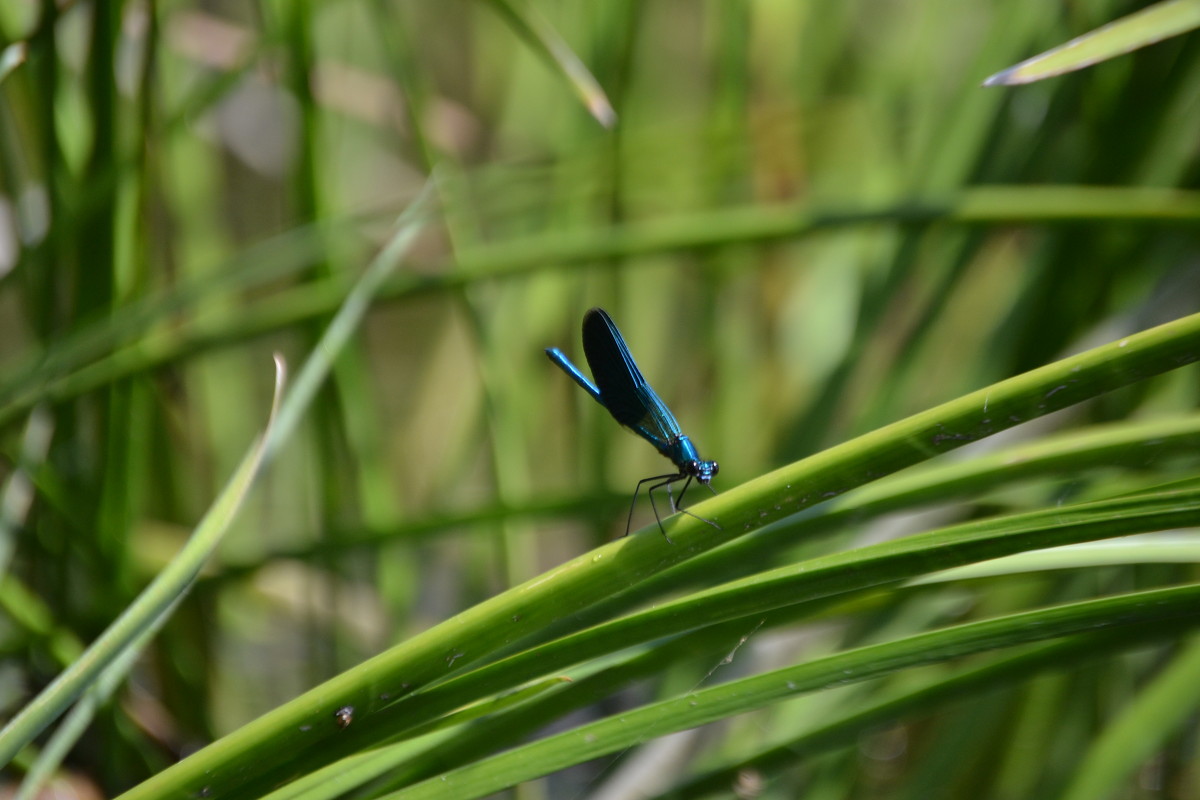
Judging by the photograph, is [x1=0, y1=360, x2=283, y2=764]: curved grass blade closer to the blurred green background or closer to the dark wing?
the blurred green background

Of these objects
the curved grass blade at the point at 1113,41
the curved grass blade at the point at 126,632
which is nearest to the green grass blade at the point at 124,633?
the curved grass blade at the point at 126,632

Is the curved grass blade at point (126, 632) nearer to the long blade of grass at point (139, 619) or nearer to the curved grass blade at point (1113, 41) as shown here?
the long blade of grass at point (139, 619)

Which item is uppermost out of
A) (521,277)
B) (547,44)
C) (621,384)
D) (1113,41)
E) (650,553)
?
(521,277)

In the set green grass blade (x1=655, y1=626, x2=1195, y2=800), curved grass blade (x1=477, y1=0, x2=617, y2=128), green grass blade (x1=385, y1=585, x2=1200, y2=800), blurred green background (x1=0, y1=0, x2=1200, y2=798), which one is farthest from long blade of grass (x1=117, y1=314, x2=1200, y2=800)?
curved grass blade (x1=477, y1=0, x2=617, y2=128)

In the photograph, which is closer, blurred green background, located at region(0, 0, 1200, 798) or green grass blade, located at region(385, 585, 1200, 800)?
green grass blade, located at region(385, 585, 1200, 800)

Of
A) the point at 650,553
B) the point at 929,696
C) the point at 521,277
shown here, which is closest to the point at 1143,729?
the point at 929,696

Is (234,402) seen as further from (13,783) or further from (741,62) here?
(741,62)

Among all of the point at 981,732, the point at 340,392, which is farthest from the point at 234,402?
the point at 981,732

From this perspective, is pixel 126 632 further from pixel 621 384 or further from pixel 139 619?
pixel 621 384
